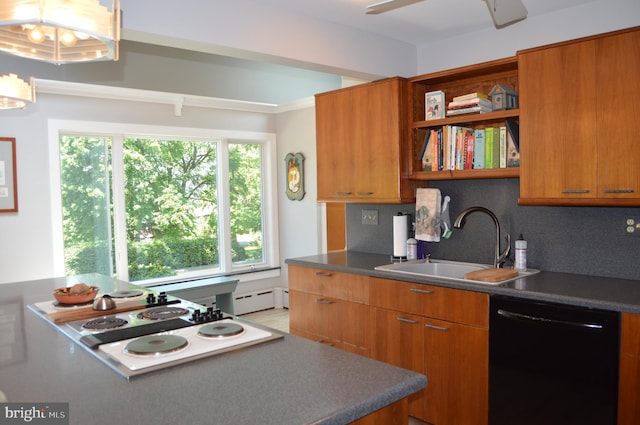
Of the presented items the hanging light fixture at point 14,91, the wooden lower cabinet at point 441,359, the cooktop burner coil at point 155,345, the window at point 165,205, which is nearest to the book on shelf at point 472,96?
the wooden lower cabinet at point 441,359

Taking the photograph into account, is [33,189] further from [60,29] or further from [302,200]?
[60,29]

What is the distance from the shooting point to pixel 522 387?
8.06ft

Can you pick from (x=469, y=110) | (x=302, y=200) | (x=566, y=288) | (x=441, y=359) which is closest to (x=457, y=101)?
(x=469, y=110)

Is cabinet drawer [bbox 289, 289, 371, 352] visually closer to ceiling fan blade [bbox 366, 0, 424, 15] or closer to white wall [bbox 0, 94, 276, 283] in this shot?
ceiling fan blade [bbox 366, 0, 424, 15]

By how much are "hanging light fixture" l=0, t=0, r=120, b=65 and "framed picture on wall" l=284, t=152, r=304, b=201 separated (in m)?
4.27

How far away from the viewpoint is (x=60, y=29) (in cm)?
155

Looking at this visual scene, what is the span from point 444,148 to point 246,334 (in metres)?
2.05

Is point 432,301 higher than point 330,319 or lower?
higher

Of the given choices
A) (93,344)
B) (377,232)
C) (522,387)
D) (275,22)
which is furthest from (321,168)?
(93,344)

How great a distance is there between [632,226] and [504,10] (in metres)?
1.33

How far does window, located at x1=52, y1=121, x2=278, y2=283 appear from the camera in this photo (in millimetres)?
4852

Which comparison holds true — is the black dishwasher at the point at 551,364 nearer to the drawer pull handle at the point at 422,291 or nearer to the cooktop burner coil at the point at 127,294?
the drawer pull handle at the point at 422,291

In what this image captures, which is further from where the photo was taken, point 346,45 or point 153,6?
point 346,45

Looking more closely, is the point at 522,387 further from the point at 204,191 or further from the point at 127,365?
Result: the point at 204,191
